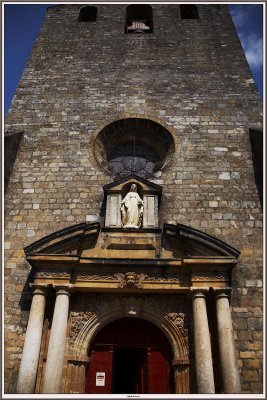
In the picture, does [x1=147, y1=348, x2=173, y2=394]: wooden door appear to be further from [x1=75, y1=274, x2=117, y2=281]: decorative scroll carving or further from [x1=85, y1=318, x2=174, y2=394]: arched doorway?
[x1=75, y1=274, x2=117, y2=281]: decorative scroll carving

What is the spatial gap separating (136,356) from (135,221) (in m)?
2.49

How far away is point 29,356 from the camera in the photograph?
5.59 metres

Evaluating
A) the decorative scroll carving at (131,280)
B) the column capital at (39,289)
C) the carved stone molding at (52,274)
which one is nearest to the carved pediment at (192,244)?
the decorative scroll carving at (131,280)

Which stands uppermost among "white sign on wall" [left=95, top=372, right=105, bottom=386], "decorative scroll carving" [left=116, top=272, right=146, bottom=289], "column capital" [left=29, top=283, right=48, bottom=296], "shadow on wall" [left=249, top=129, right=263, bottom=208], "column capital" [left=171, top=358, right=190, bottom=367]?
"shadow on wall" [left=249, top=129, right=263, bottom=208]

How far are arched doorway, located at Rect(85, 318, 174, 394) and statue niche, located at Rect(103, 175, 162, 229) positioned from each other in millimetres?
1809

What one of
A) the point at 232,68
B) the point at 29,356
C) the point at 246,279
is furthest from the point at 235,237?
the point at 232,68

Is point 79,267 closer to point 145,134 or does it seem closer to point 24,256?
point 24,256

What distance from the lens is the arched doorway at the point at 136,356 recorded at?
19.7 ft

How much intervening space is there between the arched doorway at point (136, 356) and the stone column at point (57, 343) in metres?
0.77

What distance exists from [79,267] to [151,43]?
7486 mm

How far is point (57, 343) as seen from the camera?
18.5ft

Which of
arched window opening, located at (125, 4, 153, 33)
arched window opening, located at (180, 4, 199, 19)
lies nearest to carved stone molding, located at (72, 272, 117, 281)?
arched window opening, located at (125, 4, 153, 33)

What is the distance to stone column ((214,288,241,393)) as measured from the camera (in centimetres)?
539

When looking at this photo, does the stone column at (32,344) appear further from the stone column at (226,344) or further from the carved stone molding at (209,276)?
the stone column at (226,344)
